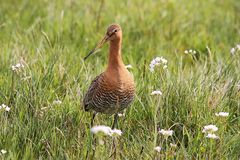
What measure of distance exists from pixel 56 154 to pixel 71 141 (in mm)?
237

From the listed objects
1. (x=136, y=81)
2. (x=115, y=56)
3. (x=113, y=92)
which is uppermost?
(x=136, y=81)

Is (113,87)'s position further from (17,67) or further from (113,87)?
(17,67)

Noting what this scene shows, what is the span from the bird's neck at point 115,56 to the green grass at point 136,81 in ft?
1.34

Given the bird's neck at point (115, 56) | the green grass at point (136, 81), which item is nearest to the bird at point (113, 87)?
the bird's neck at point (115, 56)

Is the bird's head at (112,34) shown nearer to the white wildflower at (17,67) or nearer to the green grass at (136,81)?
the green grass at (136,81)

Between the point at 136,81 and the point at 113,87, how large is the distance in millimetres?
1000

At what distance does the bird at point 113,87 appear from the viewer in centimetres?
480

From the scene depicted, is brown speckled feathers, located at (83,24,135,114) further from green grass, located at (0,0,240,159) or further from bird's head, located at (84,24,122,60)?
green grass, located at (0,0,240,159)

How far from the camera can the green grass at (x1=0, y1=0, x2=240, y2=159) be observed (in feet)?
14.9

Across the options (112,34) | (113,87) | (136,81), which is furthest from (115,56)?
(136,81)

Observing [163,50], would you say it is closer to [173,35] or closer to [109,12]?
[173,35]

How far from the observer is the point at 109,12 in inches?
332

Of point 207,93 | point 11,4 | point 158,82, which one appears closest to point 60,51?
point 158,82

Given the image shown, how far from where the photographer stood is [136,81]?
579 centimetres
